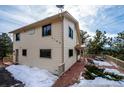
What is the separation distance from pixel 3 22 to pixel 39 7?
118cm

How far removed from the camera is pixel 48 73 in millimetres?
4750

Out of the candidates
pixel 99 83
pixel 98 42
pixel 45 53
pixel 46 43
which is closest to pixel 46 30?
pixel 46 43

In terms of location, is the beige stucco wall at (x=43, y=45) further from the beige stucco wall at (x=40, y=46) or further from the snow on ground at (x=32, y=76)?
the snow on ground at (x=32, y=76)

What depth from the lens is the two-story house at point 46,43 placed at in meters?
4.82

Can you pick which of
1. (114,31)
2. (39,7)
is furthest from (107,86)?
(39,7)

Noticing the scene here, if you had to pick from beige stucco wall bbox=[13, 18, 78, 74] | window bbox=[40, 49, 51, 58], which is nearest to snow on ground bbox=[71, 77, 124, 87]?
beige stucco wall bbox=[13, 18, 78, 74]

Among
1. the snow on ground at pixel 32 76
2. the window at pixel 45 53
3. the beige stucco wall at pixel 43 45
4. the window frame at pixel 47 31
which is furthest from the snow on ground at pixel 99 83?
the window frame at pixel 47 31

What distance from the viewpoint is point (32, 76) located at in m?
4.48

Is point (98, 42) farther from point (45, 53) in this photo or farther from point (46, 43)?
point (45, 53)

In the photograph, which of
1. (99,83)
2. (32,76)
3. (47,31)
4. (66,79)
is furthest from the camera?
(47,31)

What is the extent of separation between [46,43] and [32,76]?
1205 millimetres

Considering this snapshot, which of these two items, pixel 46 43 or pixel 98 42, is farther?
pixel 46 43
